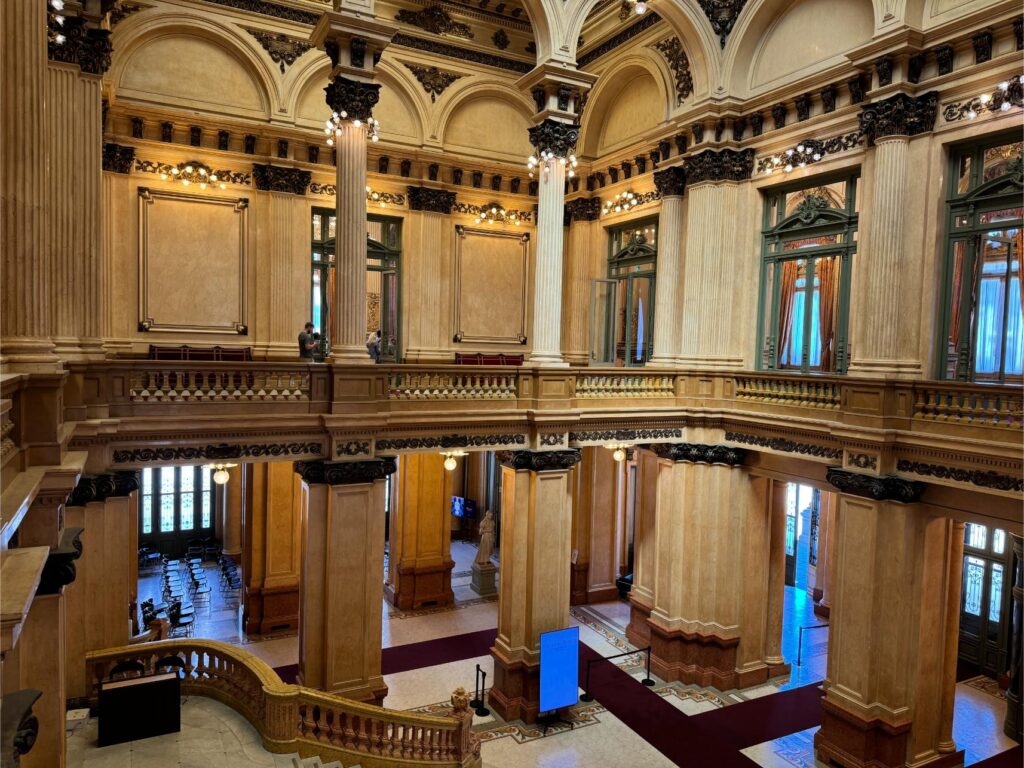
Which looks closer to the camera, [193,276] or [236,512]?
[193,276]

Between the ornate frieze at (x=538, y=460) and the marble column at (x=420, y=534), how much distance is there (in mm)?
4359

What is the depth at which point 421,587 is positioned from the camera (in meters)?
15.0

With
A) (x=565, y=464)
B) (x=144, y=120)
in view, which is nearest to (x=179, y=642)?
(x=565, y=464)

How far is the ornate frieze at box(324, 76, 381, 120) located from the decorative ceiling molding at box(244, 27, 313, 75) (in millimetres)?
4080

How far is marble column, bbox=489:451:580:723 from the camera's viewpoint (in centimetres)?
1055

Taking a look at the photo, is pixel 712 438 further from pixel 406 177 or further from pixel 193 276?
pixel 193 276

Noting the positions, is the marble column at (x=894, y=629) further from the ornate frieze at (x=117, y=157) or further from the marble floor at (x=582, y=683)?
the ornate frieze at (x=117, y=157)

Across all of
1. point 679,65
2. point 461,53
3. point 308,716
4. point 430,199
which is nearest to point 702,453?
point 679,65

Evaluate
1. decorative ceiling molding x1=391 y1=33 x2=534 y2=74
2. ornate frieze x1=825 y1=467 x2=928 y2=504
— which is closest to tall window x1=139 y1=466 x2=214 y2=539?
decorative ceiling molding x1=391 y1=33 x2=534 y2=74

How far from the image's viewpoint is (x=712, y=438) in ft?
38.9

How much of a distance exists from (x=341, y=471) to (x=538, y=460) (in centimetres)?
298

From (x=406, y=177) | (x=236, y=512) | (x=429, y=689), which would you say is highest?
(x=406, y=177)

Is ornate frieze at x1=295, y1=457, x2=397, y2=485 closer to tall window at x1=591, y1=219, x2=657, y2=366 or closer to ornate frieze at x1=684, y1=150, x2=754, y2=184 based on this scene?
tall window at x1=591, y1=219, x2=657, y2=366

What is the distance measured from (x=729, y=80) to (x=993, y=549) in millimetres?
9572
